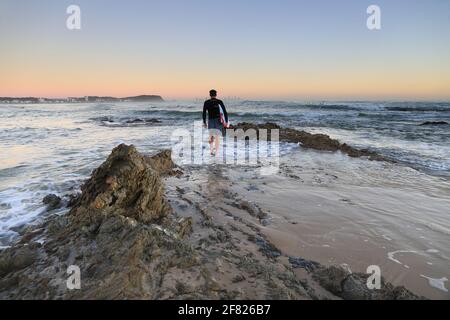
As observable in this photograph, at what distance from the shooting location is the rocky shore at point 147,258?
7.58 ft

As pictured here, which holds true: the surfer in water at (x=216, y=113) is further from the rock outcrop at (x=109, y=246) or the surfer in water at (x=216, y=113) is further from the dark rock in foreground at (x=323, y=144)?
the rock outcrop at (x=109, y=246)

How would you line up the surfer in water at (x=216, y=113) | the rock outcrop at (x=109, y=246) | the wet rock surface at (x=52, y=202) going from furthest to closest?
the surfer in water at (x=216, y=113) → the wet rock surface at (x=52, y=202) → the rock outcrop at (x=109, y=246)

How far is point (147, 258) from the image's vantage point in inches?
101

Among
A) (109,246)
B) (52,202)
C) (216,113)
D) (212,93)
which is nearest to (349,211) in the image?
(109,246)

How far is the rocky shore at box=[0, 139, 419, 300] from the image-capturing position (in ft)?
7.58

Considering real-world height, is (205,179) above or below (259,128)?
below

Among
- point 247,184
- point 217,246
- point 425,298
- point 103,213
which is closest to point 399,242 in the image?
point 425,298

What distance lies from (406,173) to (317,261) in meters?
4.82

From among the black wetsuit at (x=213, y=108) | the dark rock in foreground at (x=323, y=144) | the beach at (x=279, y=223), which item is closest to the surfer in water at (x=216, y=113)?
the black wetsuit at (x=213, y=108)

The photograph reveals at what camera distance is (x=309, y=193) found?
5188 mm

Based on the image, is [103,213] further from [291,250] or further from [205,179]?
[205,179]

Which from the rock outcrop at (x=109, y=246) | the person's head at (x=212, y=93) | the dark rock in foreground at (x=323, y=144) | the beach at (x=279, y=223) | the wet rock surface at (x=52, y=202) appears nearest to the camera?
the rock outcrop at (x=109, y=246)

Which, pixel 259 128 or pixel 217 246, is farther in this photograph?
pixel 259 128
